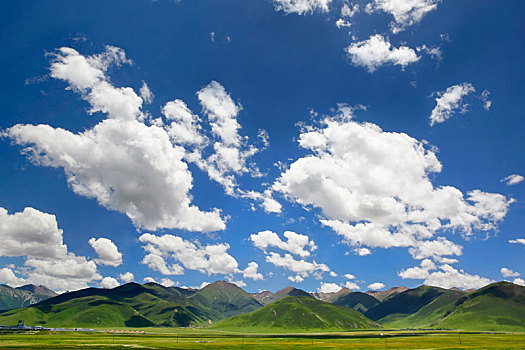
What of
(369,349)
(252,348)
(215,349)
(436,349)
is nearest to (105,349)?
(215,349)

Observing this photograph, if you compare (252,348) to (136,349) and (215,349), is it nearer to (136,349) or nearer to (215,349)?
(215,349)

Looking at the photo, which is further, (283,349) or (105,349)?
(283,349)

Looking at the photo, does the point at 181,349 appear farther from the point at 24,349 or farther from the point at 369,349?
the point at 369,349

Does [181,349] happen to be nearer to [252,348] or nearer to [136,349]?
[136,349]

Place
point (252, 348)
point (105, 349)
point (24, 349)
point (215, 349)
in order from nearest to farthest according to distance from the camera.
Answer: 1. point (24, 349)
2. point (105, 349)
3. point (215, 349)
4. point (252, 348)

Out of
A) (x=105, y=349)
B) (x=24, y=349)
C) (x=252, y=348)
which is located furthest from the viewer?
(x=252, y=348)

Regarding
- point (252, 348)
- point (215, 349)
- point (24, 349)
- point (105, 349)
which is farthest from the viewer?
point (252, 348)

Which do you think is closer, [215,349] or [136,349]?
[136,349]

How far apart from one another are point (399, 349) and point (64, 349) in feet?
367

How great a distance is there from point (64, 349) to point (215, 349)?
4888 centimetres

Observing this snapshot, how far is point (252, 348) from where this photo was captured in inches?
4916

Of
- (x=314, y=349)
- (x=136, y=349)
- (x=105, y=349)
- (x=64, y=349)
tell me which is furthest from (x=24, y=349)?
(x=314, y=349)

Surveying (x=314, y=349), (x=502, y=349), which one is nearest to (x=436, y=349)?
(x=502, y=349)

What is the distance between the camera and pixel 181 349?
4326 inches
